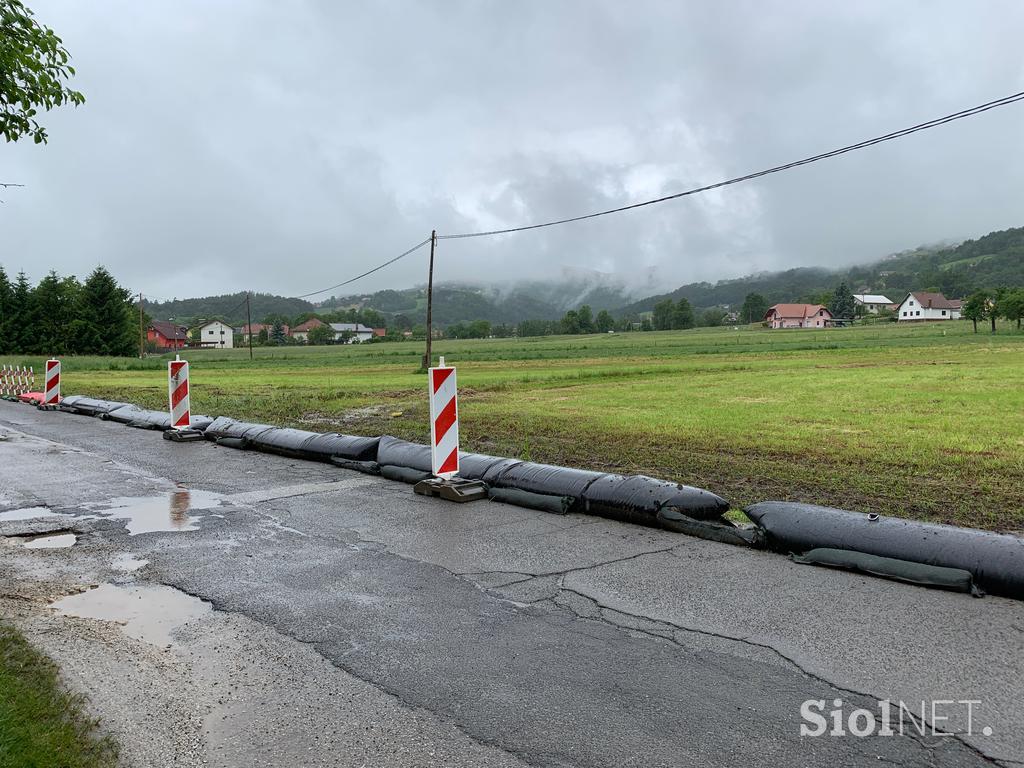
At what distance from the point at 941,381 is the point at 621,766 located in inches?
1005

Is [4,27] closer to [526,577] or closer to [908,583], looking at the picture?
[526,577]

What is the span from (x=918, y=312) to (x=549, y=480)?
17831cm

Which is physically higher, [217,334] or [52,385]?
[217,334]

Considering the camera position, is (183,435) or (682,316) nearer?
(183,435)

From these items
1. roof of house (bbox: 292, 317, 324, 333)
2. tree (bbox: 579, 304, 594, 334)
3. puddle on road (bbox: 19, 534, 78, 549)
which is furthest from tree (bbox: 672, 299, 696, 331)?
puddle on road (bbox: 19, 534, 78, 549)

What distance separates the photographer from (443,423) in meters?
8.09

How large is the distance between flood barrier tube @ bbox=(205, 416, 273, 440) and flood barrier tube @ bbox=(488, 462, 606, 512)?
17.3 feet

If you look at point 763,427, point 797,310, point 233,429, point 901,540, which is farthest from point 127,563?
point 797,310

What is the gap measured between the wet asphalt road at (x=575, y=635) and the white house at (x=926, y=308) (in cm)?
17577

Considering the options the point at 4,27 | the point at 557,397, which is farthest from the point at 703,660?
the point at 557,397

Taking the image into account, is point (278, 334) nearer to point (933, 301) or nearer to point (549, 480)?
point (933, 301)

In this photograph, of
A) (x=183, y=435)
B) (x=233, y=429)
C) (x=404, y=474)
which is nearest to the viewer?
(x=404, y=474)

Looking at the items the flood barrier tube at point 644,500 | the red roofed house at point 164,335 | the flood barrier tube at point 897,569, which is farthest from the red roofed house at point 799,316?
the flood barrier tube at point 897,569

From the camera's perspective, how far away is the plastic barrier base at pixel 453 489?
7.61m
